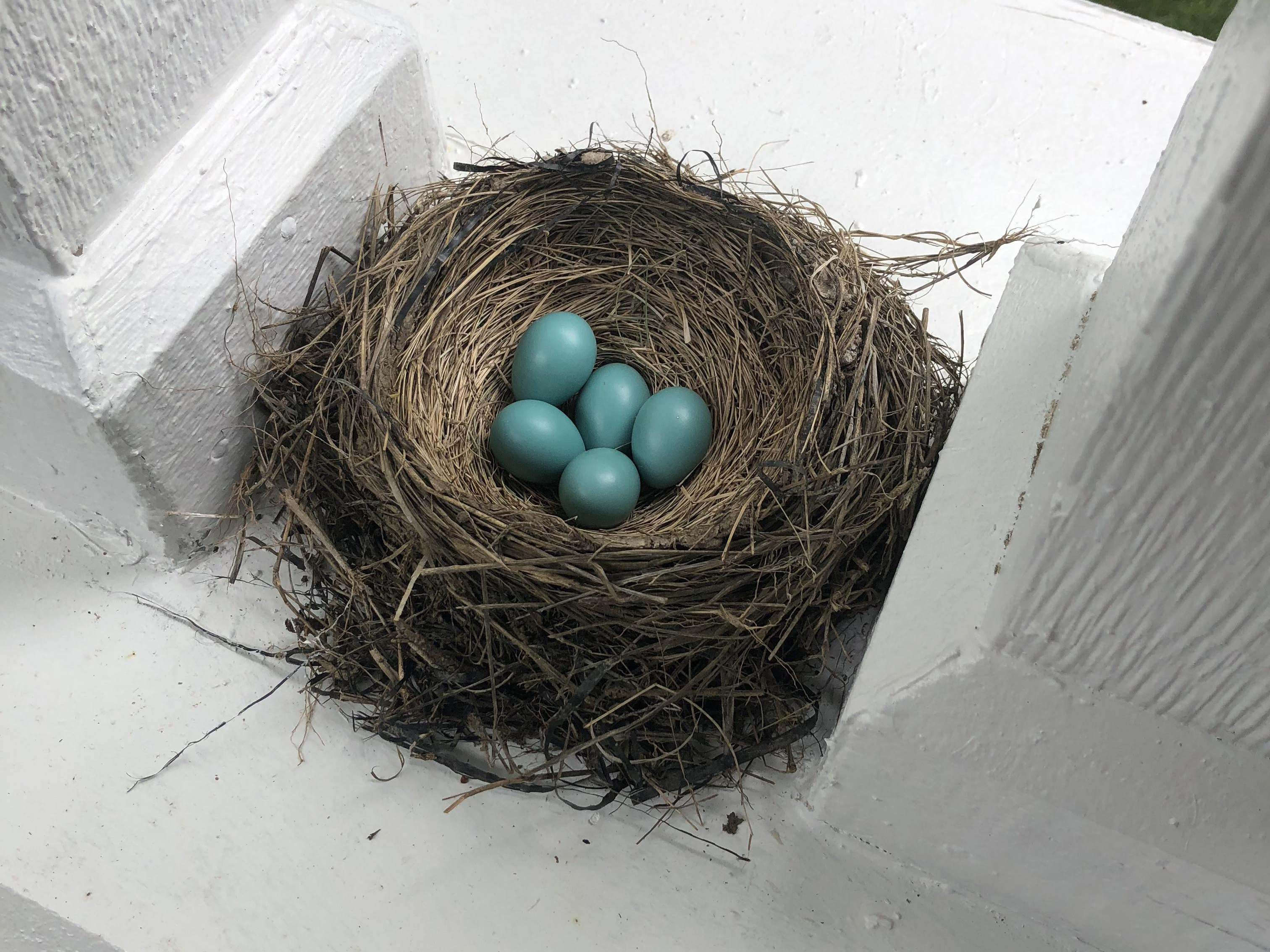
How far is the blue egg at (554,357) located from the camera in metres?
1.15

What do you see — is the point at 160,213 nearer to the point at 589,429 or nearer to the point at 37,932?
the point at 589,429

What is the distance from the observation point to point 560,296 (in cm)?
124

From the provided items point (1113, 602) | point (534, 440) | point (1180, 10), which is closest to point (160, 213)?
point (534, 440)

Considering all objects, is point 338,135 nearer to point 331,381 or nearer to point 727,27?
point 331,381

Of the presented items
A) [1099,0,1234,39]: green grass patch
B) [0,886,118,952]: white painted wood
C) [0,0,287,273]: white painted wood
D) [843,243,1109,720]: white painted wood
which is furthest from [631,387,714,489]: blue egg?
[1099,0,1234,39]: green grass patch

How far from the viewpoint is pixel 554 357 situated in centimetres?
115

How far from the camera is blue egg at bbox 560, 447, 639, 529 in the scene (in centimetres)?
109

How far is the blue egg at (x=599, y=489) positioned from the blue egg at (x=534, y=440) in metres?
0.03

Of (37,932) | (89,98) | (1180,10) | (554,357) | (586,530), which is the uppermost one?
(1180,10)

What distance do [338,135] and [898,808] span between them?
86 cm

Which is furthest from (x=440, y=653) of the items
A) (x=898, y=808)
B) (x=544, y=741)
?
(x=898, y=808)

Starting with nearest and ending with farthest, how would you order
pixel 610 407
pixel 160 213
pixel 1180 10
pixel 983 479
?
pixel 983 479 < pixel 160 213 < pixel 610 407 < pixel 1180 10

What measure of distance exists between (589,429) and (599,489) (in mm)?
141

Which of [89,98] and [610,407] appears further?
[610,407]
